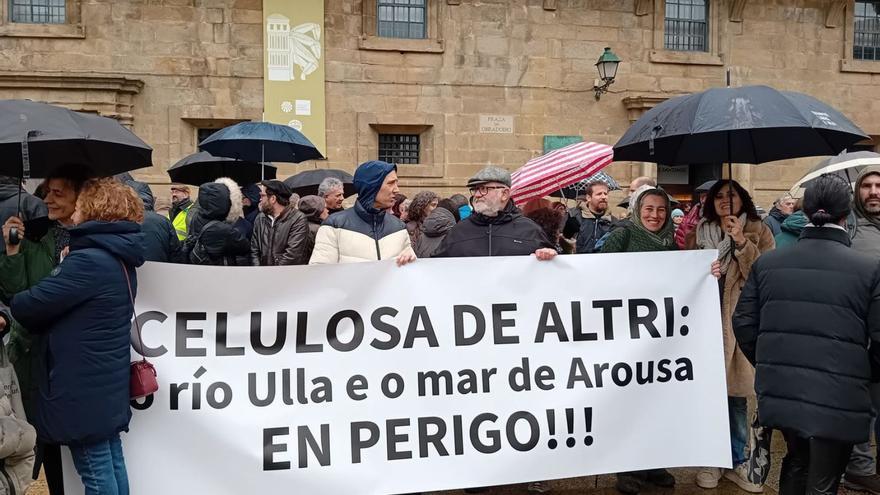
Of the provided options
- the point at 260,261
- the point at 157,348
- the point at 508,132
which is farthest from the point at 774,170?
the point at 157,348

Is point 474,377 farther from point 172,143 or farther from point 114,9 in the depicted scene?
point 114,9

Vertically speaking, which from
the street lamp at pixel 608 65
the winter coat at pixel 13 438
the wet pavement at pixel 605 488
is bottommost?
the wet pavement at pixel 605 488

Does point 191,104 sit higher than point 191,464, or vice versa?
point 191,104

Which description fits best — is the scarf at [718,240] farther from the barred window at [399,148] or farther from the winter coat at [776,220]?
the barred window at [399,148]

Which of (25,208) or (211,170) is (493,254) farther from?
(211,170)

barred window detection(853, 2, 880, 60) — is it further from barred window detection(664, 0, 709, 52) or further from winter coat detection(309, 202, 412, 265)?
winter coat detection(309, 202, 412, 265)

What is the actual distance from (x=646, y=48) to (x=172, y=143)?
948cm

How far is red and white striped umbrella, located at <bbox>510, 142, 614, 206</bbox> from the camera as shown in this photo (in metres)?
6.11

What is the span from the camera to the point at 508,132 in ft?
46.4

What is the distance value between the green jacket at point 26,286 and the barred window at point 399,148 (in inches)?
422

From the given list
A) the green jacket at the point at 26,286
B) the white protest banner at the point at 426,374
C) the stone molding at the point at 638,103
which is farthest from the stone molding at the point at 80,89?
the white protest banner at the point at 426,374

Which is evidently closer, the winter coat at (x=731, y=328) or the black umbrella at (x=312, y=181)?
the winter coat at (x=731, y=328)

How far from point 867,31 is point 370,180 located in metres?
15.9

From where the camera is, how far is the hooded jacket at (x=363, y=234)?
4051mm
